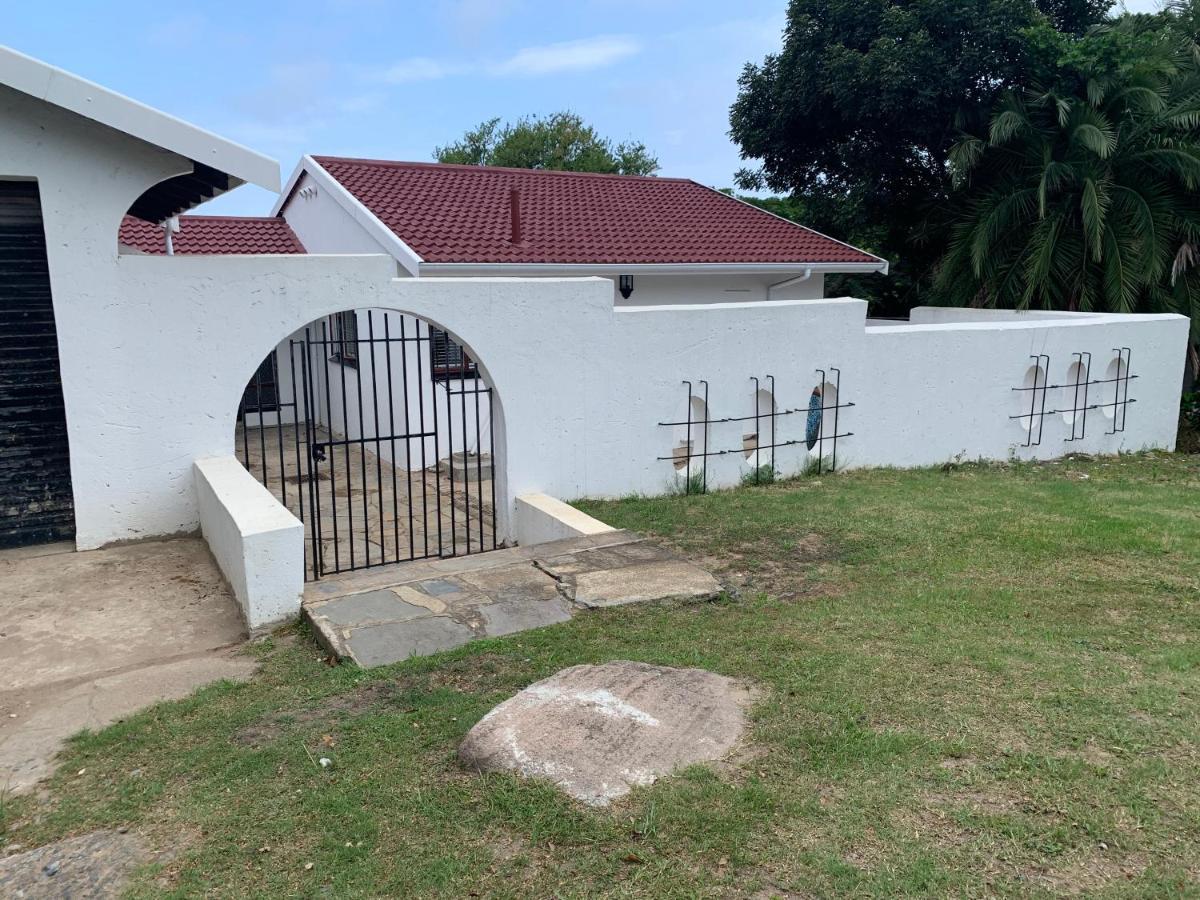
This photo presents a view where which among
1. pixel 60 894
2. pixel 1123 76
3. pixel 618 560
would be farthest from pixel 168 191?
pixel 1123 76

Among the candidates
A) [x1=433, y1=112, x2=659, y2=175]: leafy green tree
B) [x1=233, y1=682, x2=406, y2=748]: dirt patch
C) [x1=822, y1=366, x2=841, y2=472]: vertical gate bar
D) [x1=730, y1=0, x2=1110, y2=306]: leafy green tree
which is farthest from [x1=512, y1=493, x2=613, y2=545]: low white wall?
[x1=433, y1=112, x2=659, y2=175]: leafy green tree

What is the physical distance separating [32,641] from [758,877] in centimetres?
444

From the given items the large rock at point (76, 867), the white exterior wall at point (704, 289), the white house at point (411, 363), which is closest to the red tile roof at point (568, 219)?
the white house at point (411, 363)

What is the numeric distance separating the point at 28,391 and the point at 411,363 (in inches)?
198

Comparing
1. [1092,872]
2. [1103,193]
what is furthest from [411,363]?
[1103,193]

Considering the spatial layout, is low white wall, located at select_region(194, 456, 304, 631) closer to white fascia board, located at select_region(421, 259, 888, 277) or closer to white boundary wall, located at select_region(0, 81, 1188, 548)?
white boundary wall, located at select_region(0, 81, 1188, 548)

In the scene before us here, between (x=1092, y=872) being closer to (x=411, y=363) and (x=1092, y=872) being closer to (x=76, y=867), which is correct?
(x=76, y=867)

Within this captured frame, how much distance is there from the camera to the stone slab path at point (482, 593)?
4.91 m

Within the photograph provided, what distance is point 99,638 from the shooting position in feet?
17.3

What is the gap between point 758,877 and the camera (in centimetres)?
287

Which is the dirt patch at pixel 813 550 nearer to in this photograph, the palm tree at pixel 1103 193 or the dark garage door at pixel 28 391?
the dark garage door at pixel 28 391

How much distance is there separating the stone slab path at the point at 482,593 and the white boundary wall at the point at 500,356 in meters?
1.89

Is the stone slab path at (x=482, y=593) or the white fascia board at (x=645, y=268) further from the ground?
the white fascia board at (x=645, y=268)

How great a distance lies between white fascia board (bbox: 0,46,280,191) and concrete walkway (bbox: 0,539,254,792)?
2815 mm
